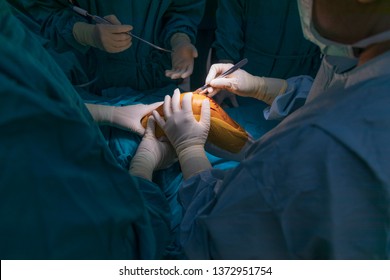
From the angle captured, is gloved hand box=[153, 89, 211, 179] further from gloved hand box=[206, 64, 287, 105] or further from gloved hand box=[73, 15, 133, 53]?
gloved hand box=[73, 15, 133, 53]

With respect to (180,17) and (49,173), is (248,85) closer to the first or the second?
(180,17)

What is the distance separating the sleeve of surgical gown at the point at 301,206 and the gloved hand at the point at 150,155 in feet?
1.77

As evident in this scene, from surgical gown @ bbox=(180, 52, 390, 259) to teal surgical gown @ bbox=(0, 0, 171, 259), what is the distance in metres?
0.26

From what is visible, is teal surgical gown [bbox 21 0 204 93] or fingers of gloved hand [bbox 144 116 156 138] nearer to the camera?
fingers of gloved hand [bbox 144 116 156 138]

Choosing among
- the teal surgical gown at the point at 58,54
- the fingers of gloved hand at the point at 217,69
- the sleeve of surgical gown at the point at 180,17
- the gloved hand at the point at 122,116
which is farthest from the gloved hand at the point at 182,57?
the teal surgical gown at the point at 58,54

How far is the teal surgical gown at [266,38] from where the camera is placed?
5.74 ft

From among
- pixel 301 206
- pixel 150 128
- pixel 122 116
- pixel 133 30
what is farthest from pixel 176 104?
pixel 301 206

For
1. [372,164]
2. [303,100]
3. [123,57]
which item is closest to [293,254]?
[372,164]

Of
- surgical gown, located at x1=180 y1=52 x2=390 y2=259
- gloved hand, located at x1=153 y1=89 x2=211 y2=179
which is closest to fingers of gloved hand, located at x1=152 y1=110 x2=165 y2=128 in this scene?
gloved hand, located at x1=153 y1=89 x2=211 y2=179

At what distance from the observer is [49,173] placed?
1.83ft

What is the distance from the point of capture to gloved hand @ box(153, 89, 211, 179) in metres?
1.33

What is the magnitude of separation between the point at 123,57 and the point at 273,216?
145 cm

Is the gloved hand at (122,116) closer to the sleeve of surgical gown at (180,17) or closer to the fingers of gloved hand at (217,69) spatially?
the fingers of gloved hand at (217,69)

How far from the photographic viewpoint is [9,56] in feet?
1.67
